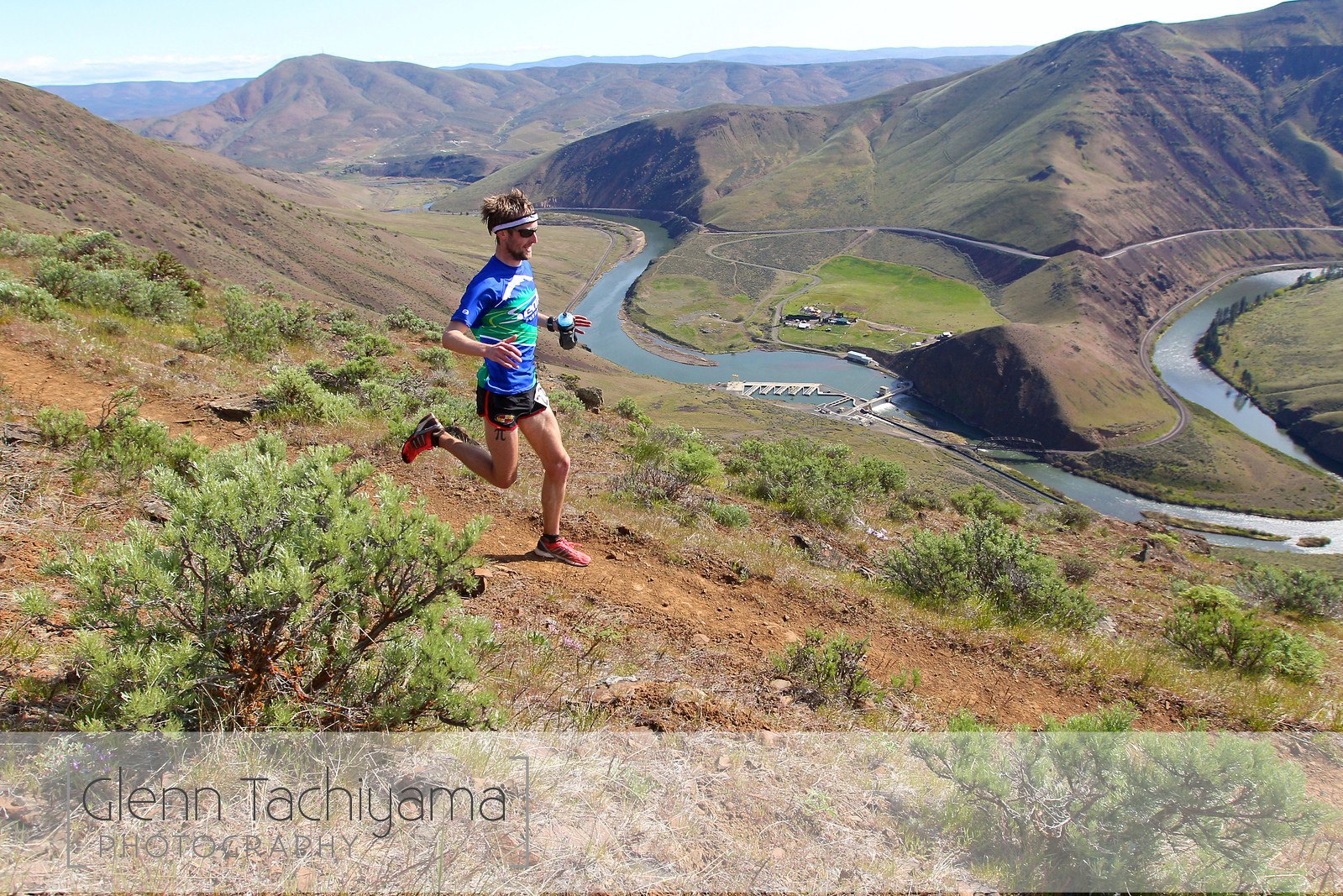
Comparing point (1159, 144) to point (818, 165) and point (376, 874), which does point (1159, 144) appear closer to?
point (818, 165)

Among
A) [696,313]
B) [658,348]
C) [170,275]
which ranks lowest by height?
[658,348]

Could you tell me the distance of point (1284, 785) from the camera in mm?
2570

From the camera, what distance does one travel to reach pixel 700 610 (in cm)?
461

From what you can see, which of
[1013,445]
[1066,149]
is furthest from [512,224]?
[1066,149]

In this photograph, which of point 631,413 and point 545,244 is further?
point 545,244

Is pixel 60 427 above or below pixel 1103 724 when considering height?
above

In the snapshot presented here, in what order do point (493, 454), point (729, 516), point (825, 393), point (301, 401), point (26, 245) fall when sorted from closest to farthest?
point (493, 454), point (301, 401), point (729, 516), point (26, 245), point (825, 393)

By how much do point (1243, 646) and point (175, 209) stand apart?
62368mm

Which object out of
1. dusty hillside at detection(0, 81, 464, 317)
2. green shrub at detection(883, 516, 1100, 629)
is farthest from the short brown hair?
dusty hillside at detection(0, 81, 464, 317)

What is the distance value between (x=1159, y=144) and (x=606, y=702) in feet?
522

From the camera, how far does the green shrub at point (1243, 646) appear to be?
4.97 m

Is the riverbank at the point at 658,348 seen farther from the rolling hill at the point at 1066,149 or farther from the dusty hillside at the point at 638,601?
the dusty hillside at the point at 638,601

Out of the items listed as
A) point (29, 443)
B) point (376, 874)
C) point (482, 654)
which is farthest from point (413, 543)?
point (29, 443)

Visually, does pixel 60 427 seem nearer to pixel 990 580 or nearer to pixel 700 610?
pixel 700 610
